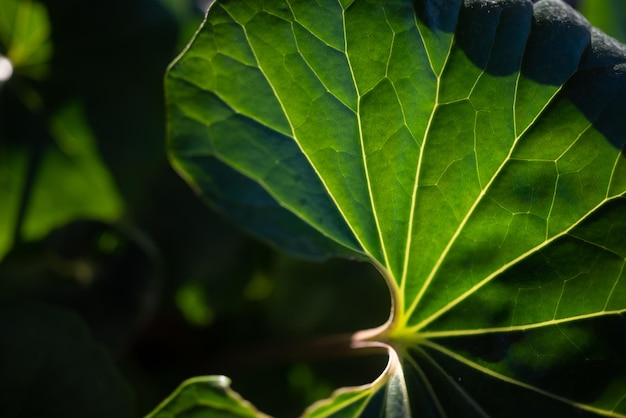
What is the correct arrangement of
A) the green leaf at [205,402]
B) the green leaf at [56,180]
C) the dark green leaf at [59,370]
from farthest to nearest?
the green leaf at [56,180]
the dark green leaf at [59,370]
the green leaf at [205,402]

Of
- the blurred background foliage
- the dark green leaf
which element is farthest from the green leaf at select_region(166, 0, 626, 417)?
the blurred background foliage

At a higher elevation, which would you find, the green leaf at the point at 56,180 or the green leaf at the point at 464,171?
the green leaf at the point at 464,171

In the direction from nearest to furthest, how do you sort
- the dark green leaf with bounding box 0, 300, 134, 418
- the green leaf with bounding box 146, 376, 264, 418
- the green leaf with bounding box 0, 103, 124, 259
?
the green leaf with bounding box 146, 376, 264, 418 → the dark green leaf with bounding box 0, 300, 134, 418 → the green leaf with bounding box 0, 103, 124, 259

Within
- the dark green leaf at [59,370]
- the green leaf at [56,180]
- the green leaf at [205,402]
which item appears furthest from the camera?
the green leaf at [56,180]

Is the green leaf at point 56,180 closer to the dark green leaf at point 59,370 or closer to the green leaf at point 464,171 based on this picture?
the dark green leaf at point 59,370

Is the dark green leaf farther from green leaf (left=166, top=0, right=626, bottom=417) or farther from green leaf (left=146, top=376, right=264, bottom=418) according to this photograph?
green leaf (left=166, top=0, right=626, bottom=417)

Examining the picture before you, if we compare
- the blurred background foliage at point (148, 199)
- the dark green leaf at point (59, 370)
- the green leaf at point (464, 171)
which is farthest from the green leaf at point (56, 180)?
the green leaf at point (464, 171)

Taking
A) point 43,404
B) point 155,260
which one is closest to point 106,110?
point 155,260

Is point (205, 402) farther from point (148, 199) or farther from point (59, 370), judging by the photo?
point (148, 199)

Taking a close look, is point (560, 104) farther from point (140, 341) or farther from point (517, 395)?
point (140, 341)
